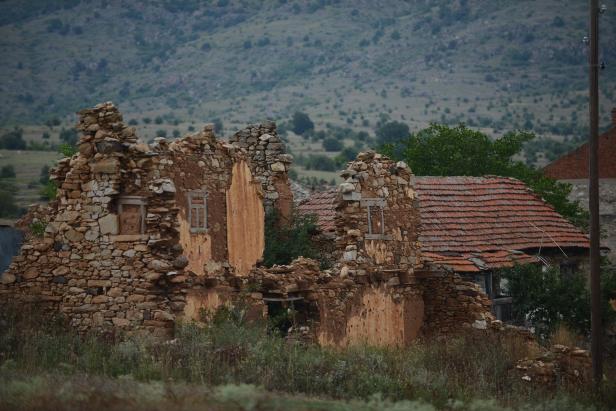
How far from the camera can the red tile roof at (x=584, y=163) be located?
53938mm

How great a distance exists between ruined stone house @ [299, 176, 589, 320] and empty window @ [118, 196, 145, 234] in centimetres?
1041

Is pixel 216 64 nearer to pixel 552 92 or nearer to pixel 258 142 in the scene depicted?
pixel 552 92

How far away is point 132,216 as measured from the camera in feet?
58.7

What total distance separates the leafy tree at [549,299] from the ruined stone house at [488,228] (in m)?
0.36

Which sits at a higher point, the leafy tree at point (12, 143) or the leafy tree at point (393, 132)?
the leafy tree at point (393, 132)

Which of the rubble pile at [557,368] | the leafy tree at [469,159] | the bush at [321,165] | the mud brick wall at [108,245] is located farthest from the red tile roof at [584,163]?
the mud brick wall at [108,245]

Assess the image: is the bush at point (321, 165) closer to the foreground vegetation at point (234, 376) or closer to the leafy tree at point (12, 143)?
the leafy tree at point (12, 143)

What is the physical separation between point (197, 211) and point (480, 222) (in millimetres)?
14017

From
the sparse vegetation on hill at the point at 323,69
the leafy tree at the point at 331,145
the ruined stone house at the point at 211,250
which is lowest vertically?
the ruined stone house at the point at 211,250

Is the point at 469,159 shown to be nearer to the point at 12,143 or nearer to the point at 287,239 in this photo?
the point at 287,239

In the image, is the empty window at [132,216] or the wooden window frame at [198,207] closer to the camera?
the empty window at [132,216]

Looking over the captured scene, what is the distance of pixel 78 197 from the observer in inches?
712

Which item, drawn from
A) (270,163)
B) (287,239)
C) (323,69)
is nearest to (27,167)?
(270,163)

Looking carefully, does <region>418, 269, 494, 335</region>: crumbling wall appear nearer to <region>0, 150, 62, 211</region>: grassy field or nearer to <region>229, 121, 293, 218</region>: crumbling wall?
<region>229, 121, 293, 218</region>: crumbling wall
